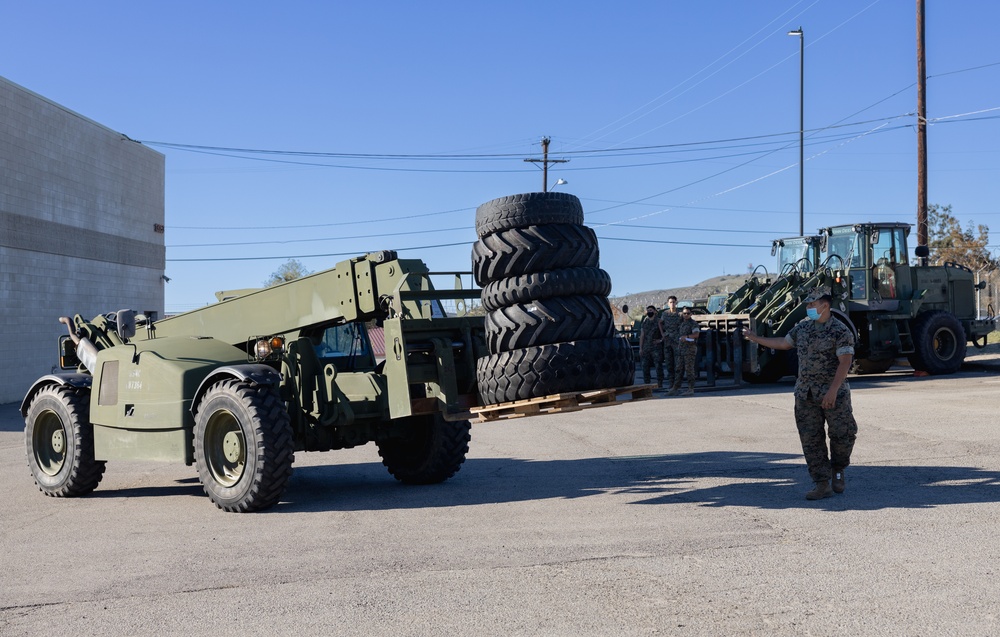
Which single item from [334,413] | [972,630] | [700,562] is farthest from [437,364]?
[972,630]

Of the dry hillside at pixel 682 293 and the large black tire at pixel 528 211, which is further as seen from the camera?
the dry hillside at pixel 682 293

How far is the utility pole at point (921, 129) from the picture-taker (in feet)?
95.0

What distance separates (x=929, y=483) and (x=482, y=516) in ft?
13.5

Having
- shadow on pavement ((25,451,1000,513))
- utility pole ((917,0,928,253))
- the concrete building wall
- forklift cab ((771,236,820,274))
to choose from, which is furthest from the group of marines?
the concrete building wall

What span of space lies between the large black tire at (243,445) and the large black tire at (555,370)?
1849 millimetres

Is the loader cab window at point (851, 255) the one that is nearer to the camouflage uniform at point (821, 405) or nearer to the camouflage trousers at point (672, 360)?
the camouflage trousers at point (672, 360)

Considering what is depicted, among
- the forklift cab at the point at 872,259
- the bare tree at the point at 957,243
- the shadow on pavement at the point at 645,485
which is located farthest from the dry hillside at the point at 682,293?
the shadow on pavement at the point at 645,485

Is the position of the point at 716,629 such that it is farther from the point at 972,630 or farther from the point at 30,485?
the point at 30,485

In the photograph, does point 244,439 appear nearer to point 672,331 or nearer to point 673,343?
point 672,331

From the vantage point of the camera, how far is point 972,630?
4.92m

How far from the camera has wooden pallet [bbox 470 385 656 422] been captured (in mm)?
7980

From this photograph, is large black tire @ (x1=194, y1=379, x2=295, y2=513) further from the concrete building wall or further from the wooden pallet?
the concrete building wall

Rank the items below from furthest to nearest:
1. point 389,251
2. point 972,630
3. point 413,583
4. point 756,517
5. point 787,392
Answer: point 787,392 < point 389,251 < point 756,517 < point 413,583 < point 972,630

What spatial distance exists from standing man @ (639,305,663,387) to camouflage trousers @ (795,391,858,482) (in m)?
12.6
